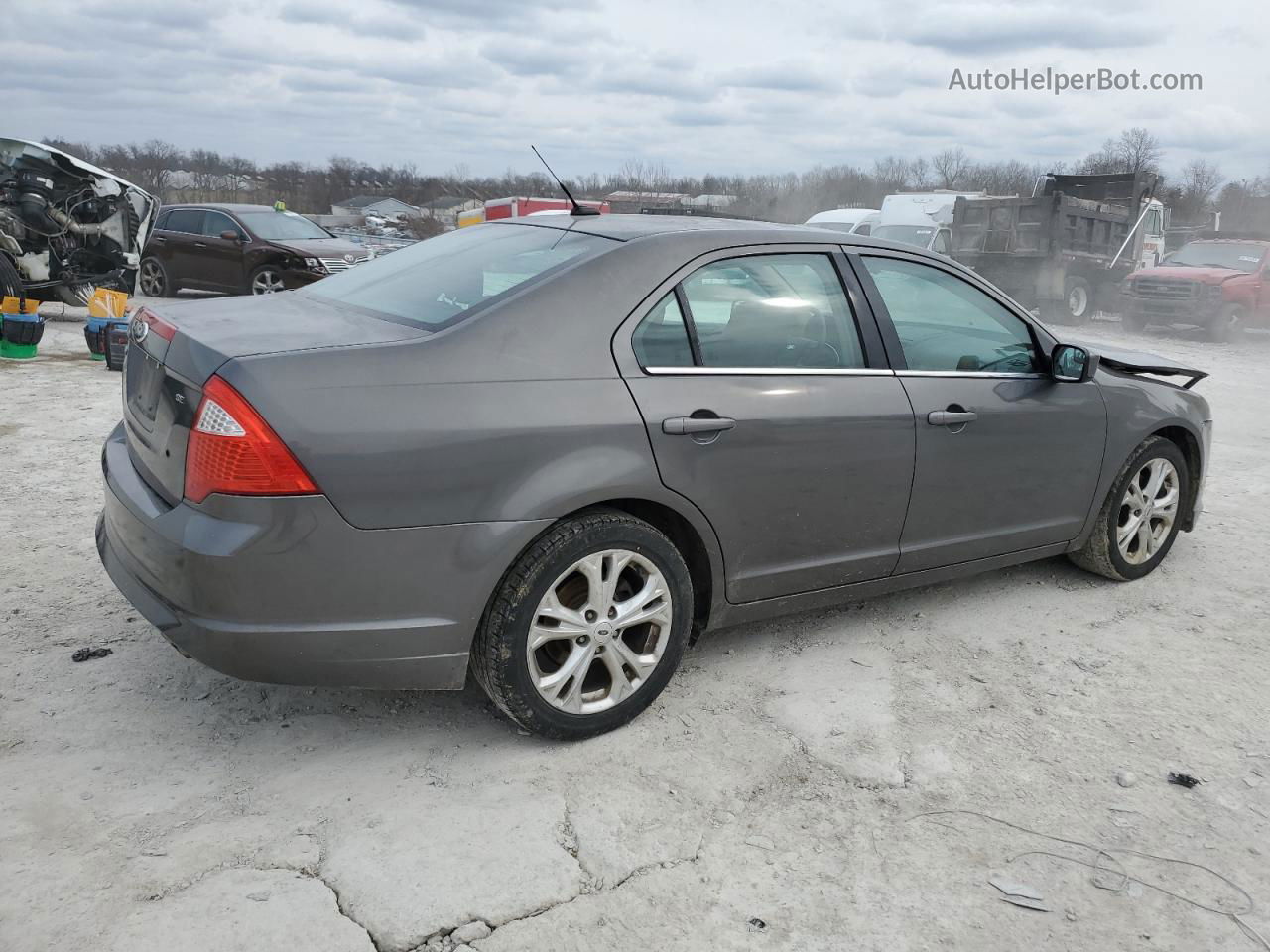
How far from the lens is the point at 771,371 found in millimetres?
3342

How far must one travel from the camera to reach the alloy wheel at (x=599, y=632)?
9.68 feet

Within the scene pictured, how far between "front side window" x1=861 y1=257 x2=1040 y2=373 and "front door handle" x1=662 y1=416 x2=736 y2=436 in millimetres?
936

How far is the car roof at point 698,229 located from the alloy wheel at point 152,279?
1358 cm

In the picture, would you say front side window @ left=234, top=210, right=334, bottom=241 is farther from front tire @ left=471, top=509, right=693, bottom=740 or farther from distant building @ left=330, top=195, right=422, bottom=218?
distant building @ left=330, top=195, right=422, bottom=218

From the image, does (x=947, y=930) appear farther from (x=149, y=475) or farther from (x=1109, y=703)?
(x=149, y=475)

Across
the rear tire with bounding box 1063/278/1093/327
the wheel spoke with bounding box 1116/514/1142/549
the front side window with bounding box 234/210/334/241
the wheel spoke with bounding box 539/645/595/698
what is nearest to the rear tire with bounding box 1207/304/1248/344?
the rear tire with bounding box 1063/278/1093/327

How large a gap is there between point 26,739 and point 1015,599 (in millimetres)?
3750

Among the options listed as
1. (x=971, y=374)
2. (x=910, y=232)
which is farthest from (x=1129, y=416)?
(x=910, y=232)

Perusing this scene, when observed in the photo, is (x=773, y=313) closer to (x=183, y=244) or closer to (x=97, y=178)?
(x=97, y=178)

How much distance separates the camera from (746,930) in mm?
2326

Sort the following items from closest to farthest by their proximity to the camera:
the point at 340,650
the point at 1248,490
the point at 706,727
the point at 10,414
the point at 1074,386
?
the point at 340,650 < the point at 706,727 < the point at 1074,386 < the point at 1248,490 < the point at 10,414

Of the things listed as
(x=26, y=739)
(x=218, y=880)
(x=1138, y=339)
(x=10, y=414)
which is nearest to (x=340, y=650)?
(x=218, y=880)

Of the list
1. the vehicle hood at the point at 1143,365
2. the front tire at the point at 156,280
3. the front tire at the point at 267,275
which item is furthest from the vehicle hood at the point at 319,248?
the vehicle hood at the point at 1143,365

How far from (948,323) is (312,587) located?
2.61m
